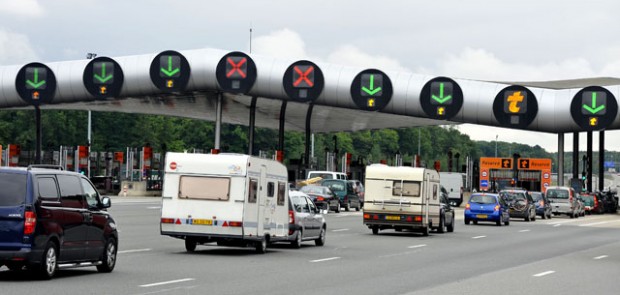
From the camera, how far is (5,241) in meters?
16.7

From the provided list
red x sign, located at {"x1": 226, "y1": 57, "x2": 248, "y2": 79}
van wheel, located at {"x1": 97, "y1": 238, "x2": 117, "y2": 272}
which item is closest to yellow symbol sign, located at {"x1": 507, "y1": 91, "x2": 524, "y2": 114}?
red x sign, located at {"x1": 226, "y1": 57, "x2": 248, "y2": 79}

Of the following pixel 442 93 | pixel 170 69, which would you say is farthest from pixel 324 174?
pixel 170 69

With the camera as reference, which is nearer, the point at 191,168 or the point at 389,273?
the point at 389,273

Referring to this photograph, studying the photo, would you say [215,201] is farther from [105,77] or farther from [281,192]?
[105,77]

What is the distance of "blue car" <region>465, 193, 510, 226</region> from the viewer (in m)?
52.8

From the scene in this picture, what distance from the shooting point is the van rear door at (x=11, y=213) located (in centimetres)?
1669

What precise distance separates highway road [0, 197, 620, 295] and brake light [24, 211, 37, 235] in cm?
76

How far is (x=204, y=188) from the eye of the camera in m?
26.5

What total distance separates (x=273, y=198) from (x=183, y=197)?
2390 millimetres

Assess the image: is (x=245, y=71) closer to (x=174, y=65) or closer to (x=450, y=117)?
(x=174, y=65)

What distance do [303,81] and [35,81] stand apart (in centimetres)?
1500

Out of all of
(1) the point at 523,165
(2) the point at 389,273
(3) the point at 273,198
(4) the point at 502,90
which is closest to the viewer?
(2) the point at 389,273

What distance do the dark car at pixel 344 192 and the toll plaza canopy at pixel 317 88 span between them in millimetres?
4599

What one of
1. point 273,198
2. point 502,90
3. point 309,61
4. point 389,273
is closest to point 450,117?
point 502,90
